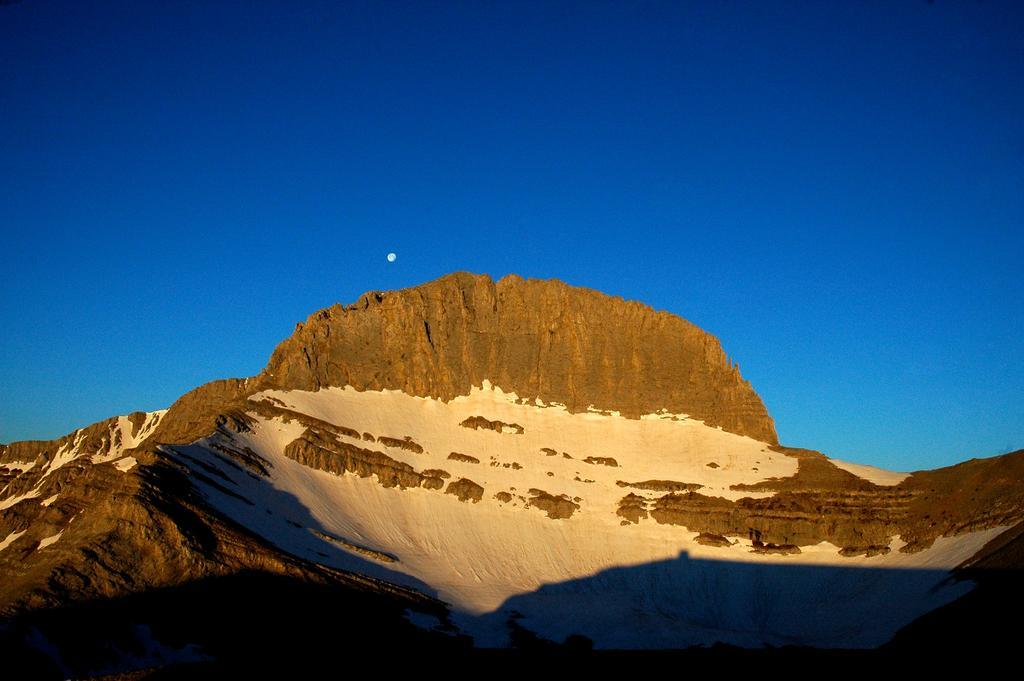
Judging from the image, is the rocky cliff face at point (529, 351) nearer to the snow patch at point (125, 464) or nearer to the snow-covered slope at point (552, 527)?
the snow-covered slope at point (552, 527)

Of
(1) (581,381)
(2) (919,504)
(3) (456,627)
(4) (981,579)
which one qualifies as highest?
(1) (581,381)

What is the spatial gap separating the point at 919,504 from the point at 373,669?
88990 mm

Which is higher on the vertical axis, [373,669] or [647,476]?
[647,476]

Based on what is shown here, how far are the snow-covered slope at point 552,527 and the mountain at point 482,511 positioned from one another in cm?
45

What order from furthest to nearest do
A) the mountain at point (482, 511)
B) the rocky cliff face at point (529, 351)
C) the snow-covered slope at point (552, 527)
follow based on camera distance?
1. the rocky cliff face at point (529, 351)
2. the snow-covered slope at point (552, 527)
3. the mountain at point (482, 511)

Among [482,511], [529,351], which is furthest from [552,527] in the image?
[529,351]

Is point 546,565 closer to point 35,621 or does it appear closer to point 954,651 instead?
point 954,651

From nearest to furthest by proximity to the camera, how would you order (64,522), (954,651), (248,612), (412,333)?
(954,651), (248,612), (64,522), (412,333)

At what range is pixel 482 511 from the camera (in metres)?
120

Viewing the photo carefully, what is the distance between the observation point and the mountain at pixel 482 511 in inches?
2500

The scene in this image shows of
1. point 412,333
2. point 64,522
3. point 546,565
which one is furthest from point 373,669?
point 412,333

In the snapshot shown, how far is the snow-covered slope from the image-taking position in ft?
294

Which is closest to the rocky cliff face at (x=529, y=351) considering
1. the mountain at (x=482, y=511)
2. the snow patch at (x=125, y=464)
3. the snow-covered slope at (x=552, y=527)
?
the mountain at (x=482, y=511)

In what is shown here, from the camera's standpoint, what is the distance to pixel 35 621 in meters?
49.6
